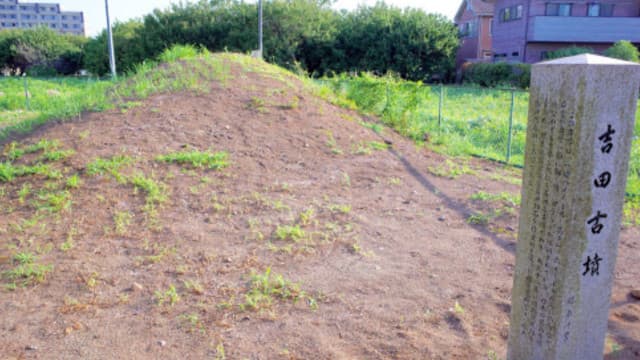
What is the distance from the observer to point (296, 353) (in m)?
3.09

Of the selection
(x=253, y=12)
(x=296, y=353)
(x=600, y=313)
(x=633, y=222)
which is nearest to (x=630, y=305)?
(x=600, y=313)

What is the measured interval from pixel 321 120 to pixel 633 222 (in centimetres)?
431

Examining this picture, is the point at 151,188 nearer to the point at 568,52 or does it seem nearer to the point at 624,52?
the point at 624,52

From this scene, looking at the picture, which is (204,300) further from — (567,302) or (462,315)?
(567,302)

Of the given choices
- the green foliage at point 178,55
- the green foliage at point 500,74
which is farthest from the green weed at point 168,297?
the green foliage at point 500,74

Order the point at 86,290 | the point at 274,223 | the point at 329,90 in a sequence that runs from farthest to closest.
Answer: the point at 329,90 < the point at 274,223 < the point at 86,290

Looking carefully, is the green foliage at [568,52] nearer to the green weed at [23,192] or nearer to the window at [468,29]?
the window at [468,29]

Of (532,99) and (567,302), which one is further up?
(532,99)

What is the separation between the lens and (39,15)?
96.2 metres

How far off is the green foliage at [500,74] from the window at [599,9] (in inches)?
235

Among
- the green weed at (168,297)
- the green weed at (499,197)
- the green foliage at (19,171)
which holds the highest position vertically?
the green foliage at (19,171)

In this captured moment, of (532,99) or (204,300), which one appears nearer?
(532,99)

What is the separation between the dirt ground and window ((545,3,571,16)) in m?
19.5

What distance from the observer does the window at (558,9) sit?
23500 millimetres
